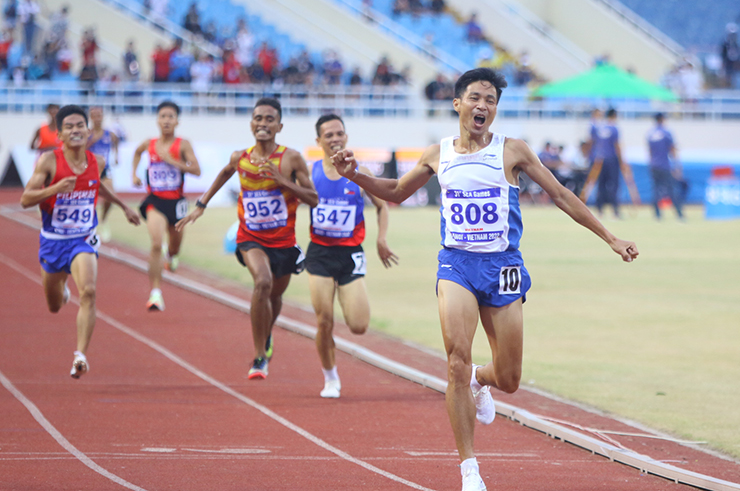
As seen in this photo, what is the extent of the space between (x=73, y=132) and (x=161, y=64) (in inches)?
1007

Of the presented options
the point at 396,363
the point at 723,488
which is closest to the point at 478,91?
the point at 723,488

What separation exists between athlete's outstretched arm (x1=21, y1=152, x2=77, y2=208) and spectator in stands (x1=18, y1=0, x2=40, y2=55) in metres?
27.3

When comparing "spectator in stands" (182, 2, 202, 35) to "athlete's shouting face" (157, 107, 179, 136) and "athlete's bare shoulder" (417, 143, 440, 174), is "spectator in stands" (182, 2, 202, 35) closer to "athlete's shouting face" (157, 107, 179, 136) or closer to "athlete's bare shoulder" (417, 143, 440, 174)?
"athlete's shouting face" (157, 107, 179, 136)

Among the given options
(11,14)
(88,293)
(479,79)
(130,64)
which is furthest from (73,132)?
(11,14)

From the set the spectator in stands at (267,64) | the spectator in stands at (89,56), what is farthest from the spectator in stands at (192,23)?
the spectator in stands at (89,56)

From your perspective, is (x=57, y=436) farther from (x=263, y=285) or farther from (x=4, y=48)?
(x=4, y=48)

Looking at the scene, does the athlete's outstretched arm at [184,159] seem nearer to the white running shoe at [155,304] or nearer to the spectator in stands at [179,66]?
the white running shoe at [155,304]

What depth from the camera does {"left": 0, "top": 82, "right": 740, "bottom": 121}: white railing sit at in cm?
3259

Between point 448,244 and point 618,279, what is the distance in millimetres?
10572

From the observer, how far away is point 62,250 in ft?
29.6

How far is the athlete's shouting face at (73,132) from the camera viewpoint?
9.04 meters

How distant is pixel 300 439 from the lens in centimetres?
721

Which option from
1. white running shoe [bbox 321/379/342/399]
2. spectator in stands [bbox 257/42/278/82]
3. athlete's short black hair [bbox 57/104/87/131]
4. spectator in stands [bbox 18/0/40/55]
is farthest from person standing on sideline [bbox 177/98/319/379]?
spectator in stands [bbox 18/0/40/55]

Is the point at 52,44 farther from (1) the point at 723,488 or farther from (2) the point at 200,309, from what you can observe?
(1) the point at 723,488
